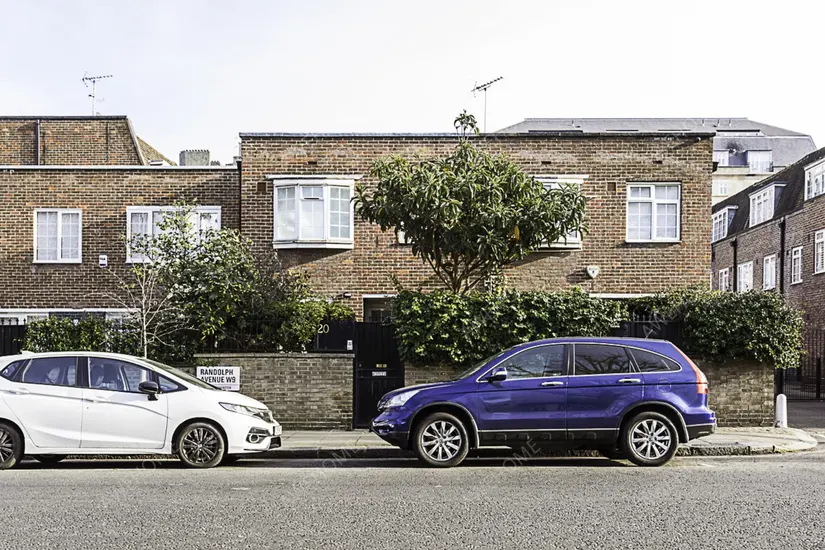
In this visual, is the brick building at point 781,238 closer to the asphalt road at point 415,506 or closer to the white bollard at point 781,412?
the white bollard at point 781,412

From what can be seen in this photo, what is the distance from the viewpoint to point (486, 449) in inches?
520

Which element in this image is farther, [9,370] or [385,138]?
[385,138]

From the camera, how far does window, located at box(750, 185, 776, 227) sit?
38.9m

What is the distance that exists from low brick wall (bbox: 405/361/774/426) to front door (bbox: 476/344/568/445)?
563 cm

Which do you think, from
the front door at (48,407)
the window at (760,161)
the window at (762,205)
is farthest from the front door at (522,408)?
the window at (760,161)

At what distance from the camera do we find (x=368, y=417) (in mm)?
16125

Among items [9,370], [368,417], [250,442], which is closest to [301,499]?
[250,442]

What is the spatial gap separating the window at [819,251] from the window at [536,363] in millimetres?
24540

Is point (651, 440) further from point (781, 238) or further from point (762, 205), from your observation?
point (762, 205)

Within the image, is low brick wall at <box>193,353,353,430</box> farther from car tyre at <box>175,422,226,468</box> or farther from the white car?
car tyre at <box>175,422,226,468</box>

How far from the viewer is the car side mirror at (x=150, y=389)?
38.6 ft

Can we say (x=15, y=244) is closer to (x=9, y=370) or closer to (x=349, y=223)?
(x=349, y=223)

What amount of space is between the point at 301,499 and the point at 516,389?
3804mm

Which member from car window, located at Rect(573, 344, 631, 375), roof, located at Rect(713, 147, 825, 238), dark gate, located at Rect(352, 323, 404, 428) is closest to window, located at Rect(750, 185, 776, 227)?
roof, located at Rect(713, 147, 825, 238)
